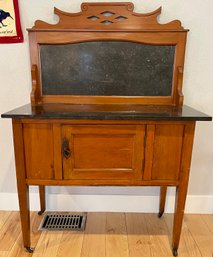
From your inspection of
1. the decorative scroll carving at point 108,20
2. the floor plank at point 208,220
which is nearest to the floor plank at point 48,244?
the floor plank at point 208,220

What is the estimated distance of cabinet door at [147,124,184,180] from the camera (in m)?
1.11

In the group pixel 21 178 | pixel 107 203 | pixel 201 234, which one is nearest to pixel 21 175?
pixel 21 178

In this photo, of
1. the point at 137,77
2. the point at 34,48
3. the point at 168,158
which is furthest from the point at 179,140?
the point at 34,48

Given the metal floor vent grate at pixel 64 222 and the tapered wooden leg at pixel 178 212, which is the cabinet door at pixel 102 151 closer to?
the tapered wooden leg at pixel 178 212

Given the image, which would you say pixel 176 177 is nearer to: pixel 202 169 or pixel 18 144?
pixel 202 169

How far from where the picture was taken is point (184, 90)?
1.52m

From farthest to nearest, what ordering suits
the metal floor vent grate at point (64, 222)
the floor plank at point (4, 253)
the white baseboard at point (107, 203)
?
the white baseboard at point (107, 203)
the metal floor vent grate at point (64, 222)
the floor plank at point (4, 253)

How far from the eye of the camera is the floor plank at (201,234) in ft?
4.54

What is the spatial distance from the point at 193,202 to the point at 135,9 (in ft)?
4.70

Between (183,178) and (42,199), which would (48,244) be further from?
(183,178)

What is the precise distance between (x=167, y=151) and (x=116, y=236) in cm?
73

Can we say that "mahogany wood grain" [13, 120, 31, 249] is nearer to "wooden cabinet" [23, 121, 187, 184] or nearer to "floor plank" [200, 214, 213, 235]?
"wooden cabinet" [23, 121, 187, 184]

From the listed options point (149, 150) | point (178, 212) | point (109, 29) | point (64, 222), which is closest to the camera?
point (149, 150)

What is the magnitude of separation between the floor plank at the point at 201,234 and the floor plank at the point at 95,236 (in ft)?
1.99
